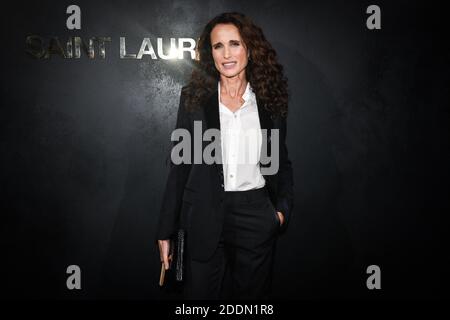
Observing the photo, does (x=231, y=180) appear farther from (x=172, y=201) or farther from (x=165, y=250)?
(x=165, y=250)

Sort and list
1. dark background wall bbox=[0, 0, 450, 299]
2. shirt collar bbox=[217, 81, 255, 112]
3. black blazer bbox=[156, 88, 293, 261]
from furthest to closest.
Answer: dark background wall bbox=[0, 0, 450, 299]
shirt collar bbox=[217, 81, 255, 112]
black blazer bbox=[156, 88, 293, 261]

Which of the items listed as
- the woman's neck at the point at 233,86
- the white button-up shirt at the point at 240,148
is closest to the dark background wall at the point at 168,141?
the woman's neck at the point at 233,86

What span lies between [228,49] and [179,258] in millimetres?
1279

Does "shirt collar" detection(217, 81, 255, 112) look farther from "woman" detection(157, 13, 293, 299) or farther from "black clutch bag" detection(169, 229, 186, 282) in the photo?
"black clutch bag" detection(169, 229, 186, 282)

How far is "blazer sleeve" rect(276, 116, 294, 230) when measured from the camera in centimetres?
250

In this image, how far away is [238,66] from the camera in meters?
2.40

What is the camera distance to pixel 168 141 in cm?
309

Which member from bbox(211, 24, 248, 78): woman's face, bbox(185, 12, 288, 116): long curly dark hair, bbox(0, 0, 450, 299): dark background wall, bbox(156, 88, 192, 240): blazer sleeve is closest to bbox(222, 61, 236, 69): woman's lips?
bbox(211, 24, 248, 78): woman's face

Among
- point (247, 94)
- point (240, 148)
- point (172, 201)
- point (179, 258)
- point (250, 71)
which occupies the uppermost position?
point (250, 71)

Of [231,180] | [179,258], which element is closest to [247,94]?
[231,180]

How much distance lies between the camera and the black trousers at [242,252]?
7.59 ft

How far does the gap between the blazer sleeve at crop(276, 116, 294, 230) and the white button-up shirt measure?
19 centimetres
